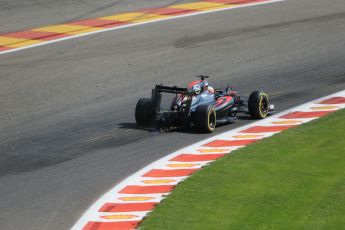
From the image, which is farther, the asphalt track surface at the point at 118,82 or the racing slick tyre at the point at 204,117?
the racing slick tyre at the point at 204,117

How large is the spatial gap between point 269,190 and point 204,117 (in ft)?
18.2

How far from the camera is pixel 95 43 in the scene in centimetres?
A: 3244

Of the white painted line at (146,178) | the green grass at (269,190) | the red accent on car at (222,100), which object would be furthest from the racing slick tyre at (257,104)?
the green grass at (269,190)

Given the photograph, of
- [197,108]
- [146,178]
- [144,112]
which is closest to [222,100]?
[197,108]

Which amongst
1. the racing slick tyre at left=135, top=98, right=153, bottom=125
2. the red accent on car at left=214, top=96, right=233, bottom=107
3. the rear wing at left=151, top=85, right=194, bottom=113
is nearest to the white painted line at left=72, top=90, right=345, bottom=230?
the red accent on car at left=214, top=96, right=233, bottom=107

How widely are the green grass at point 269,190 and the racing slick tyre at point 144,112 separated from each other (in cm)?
313

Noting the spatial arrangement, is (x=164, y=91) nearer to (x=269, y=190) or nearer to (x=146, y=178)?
(x=146, y=178)

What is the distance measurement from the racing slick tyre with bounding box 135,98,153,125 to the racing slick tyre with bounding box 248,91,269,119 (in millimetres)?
2452

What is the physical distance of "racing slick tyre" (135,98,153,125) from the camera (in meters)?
23.0

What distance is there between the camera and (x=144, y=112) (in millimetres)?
22984

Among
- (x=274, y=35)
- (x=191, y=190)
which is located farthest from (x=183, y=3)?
(x=191, y=190)

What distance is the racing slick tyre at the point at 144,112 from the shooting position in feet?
75.4

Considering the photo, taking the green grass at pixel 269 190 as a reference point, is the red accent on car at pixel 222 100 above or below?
above

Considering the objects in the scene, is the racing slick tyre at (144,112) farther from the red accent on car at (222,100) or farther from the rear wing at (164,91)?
the red accent on car at (222,100)
